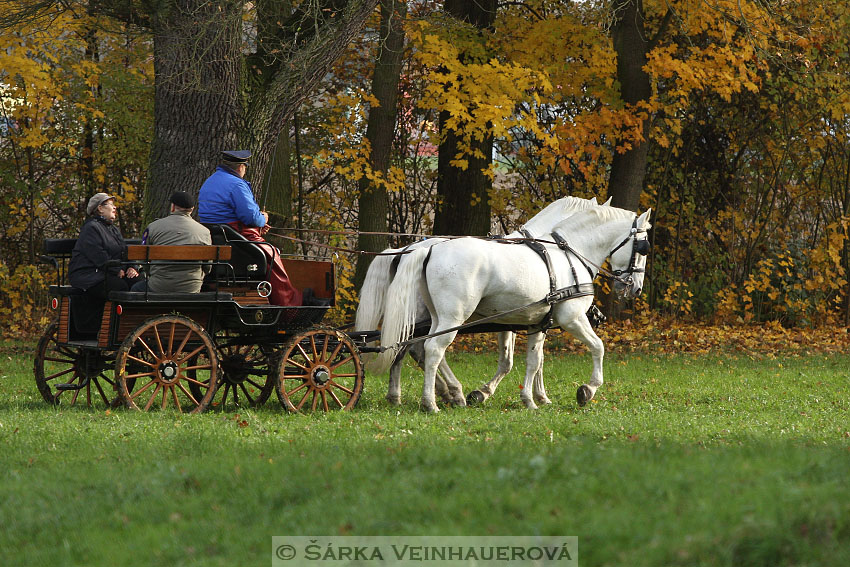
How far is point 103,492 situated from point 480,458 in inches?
86.2

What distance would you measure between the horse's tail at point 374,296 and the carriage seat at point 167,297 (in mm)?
1429

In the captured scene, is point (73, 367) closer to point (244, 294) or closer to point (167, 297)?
point (167, 297)

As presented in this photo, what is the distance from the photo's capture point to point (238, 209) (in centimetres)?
835

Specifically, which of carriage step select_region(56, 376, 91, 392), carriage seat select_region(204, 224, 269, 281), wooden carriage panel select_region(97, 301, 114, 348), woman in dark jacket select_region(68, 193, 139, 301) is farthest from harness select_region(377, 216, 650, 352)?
carriage step select_region(56, 376, 91, 392)

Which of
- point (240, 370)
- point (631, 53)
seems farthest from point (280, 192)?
point (240, 370)

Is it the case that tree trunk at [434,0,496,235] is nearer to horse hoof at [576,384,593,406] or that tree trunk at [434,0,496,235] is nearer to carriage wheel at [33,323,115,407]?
horse hoof at [576,384,593,406]

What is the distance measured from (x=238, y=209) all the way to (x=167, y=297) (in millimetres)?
1021

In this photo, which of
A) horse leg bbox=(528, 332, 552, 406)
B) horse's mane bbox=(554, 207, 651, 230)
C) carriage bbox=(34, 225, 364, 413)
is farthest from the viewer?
horse's mane bbox=(554, 207, 651, 230)

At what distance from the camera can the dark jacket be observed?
821 centimetres

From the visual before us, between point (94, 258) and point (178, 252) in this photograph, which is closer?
point (178, 252)

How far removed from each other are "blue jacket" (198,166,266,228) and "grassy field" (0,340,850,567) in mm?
1742

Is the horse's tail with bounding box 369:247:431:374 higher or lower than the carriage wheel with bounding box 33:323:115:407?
higher

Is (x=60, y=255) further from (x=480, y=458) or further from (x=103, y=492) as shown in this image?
(x=480, y=458)

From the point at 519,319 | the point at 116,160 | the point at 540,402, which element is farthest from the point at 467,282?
the point at 116,160
